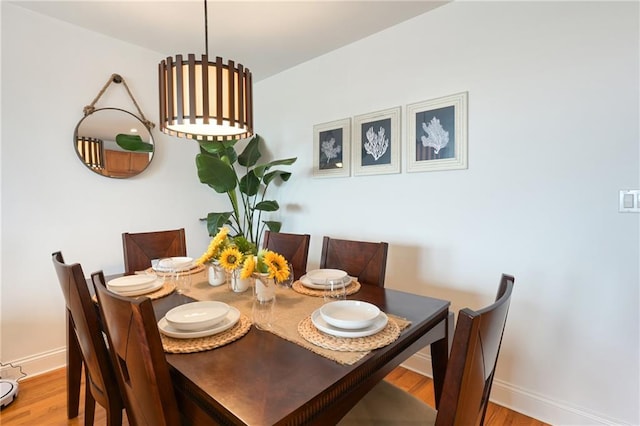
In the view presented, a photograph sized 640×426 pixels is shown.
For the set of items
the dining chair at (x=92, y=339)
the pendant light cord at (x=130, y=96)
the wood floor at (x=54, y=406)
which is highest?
the pendant light cord at (x=130, y=96)

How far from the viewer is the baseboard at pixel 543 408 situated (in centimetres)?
152

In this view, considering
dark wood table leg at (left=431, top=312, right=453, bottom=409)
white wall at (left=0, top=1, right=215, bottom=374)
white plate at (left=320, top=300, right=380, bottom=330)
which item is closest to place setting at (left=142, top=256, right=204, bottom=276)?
white plate at (left=320, top=300, right=380, bottom=330)

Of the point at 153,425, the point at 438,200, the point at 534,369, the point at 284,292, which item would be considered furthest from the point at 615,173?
the point at 153,425

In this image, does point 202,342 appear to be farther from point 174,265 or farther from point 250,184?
point 250,184

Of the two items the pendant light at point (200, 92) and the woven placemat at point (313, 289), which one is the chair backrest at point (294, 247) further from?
the pendant light at point (200, 92)

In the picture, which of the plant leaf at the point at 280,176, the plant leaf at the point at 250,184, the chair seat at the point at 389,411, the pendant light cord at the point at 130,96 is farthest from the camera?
the plant leaf at the point at 250,184

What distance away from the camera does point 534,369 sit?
5.55 ft

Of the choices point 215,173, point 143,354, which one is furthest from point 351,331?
point 215,173

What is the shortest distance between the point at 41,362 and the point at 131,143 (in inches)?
65.7

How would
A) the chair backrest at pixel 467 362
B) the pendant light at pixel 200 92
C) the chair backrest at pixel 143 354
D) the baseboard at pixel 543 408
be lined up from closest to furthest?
the chair backrest at pixel 467 362, the chair backrest at pixel 143 354, the pendant light at pixel 200 92, the baseboard at pixel 543 408

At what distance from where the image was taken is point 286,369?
2.69 feet

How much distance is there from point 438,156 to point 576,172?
0.71 metres

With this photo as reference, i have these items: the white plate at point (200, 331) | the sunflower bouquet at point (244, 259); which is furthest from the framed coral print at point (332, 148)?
the white plate at point (200, 331)

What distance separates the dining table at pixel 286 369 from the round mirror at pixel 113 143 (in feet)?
5.67
